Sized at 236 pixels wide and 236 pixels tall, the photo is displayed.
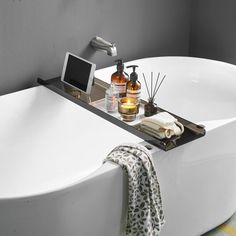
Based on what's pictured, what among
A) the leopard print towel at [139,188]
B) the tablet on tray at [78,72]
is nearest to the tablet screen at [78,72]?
the tablet on tray at [78,72]

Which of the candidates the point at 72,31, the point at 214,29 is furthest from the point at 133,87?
the point at 214,29

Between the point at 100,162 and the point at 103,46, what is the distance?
25.0 inches

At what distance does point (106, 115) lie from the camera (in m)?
2.23

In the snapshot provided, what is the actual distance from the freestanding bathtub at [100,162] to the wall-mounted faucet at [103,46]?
0.13 m

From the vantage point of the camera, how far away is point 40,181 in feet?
7.75

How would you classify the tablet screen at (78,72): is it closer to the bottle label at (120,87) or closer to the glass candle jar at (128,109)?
the bottle label at (120,87)

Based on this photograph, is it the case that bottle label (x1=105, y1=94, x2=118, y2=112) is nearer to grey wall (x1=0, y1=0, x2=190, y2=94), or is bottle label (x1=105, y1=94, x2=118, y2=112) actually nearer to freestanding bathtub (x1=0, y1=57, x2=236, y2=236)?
freestanding bathtub (x1=0, y1=57, x2=236, y2=236)

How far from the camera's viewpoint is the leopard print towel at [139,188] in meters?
1.75

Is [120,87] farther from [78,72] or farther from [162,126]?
[162,126]

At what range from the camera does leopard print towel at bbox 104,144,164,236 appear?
1.75 m

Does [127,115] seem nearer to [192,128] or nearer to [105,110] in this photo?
[105,110]

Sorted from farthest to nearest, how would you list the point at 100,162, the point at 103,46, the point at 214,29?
1. the point at 214,29
2. the point at 103,46
3. the point at 100,162

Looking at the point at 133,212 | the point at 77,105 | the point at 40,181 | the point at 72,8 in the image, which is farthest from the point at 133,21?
the point at 133,212

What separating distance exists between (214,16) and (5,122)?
150 cm
